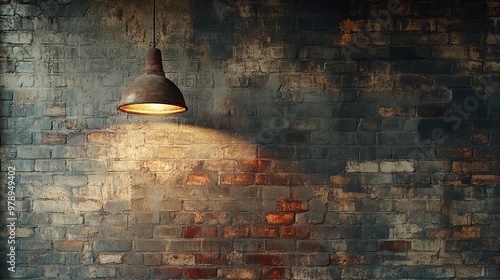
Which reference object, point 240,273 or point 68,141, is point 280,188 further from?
point 68,141

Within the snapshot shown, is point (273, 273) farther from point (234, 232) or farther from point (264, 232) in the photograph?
point (234, 232)

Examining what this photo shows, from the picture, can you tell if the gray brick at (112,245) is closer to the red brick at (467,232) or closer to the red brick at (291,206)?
the red brick at (291,206)

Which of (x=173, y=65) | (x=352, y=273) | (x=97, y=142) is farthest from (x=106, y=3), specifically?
(x=352, y=273)

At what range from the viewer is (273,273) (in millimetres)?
3008

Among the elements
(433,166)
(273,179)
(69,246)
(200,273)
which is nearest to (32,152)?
(69,246)

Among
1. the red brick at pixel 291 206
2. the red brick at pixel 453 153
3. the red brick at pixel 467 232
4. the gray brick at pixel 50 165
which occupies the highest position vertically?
the red brick at pixel 453 153

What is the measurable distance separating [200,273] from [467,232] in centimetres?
183

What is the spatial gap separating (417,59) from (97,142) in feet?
7.49

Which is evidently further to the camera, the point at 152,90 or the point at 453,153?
the point at 453,153

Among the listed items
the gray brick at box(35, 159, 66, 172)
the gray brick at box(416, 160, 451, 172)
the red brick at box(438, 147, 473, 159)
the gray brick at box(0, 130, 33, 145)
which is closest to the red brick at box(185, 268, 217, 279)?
the gray brick at box(35, 159, 66, 172)

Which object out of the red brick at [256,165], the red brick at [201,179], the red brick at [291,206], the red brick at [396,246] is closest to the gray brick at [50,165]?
the red brick at [201,179]

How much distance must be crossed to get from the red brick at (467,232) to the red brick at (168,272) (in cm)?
188

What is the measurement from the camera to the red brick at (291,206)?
3037 mm

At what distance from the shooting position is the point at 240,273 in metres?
3.01
